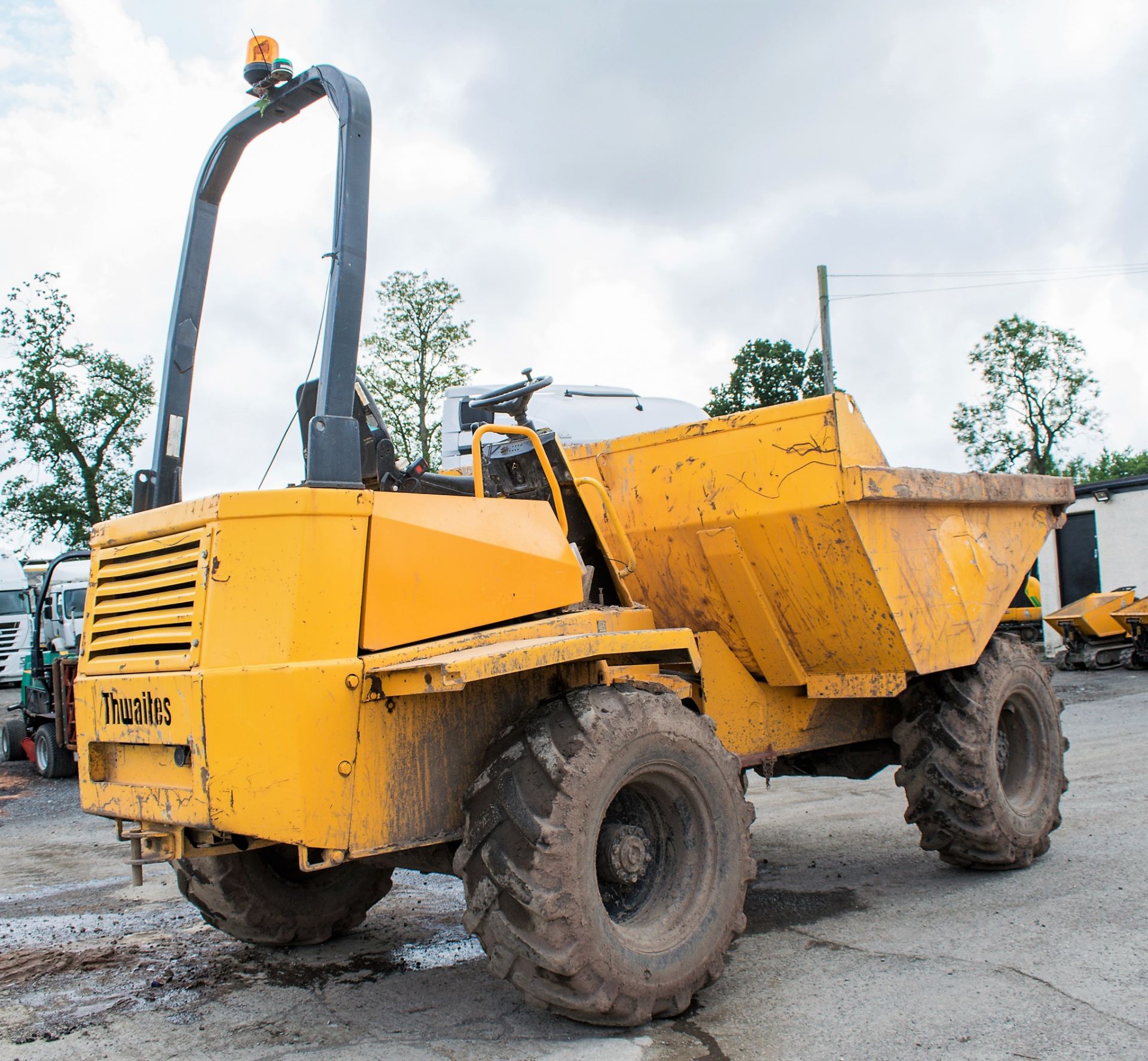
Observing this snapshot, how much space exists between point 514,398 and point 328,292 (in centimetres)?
104

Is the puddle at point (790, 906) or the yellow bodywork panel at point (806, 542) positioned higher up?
the yellow bodywork panel at point (806, 542)

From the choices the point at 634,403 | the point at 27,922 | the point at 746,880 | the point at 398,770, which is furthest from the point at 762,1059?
the point at 634,403

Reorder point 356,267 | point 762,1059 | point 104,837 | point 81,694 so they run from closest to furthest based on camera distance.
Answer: point 762,1059, point 356,267, point 81,694, point 104,837

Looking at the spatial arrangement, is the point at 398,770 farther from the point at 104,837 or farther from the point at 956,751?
the point at 104,837

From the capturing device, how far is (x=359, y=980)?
4.39 metres

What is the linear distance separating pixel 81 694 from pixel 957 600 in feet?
13.2

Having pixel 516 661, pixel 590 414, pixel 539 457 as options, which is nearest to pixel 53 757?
pixel 590 414

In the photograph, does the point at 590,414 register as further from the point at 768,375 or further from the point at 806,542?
the point at 768,375

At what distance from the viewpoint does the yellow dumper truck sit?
3.36m

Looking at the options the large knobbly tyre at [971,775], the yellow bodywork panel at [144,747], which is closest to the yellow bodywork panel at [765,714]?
the large knobbly tyre at [971,775]

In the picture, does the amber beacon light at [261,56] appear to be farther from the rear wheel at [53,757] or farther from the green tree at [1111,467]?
the green tree at [1111,467]

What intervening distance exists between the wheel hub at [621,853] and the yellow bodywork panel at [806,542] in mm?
1392

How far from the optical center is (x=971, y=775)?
17.9 ft

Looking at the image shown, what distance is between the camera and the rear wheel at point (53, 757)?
1173cm
